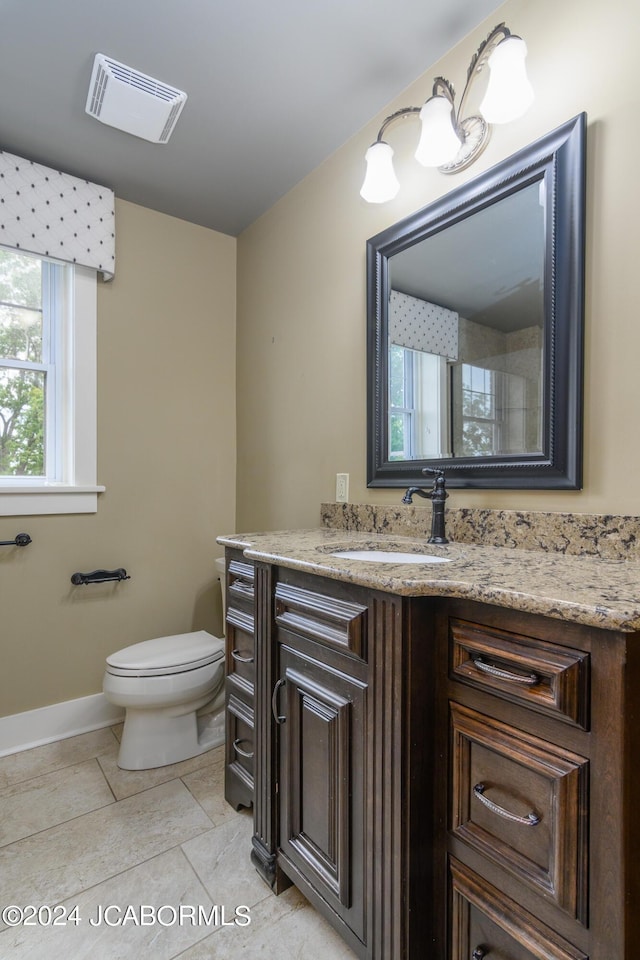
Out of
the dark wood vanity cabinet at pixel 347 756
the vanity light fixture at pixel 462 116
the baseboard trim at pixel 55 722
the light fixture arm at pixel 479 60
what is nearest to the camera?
the dark wood vanity cabinet at pixel 347 756

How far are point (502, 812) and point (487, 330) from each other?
1.19 m

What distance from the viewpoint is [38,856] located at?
4.57 ft

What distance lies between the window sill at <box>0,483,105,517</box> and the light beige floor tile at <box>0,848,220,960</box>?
4.58ft

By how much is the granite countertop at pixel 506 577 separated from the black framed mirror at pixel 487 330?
255 millimetres

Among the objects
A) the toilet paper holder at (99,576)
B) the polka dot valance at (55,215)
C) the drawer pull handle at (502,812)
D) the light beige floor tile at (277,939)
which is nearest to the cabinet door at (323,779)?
the light beige floor tile at (277,939)

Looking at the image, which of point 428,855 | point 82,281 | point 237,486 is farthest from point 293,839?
point 82,281

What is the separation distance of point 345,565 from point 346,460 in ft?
3.02

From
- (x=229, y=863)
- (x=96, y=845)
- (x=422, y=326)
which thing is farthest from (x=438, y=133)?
(x=96, y=845)

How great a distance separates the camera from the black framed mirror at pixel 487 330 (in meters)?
1.20

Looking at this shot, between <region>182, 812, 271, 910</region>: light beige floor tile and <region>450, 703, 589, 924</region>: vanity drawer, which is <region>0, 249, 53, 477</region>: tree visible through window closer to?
<region>182, 812, 271, 910</region>: light beige floor tile

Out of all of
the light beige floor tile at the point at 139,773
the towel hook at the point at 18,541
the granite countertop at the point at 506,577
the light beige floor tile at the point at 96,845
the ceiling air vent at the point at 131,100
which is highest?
the ceiling air vent at the point at 131,100

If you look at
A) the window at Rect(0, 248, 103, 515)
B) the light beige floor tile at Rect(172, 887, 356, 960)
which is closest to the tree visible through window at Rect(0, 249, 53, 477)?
the window at Rect(0, 248, 103, 515)

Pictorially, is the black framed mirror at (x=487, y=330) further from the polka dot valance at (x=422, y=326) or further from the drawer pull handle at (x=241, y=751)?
the drawer pull handle at (x=241, y=751)

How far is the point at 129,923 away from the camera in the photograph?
1.18 metres
